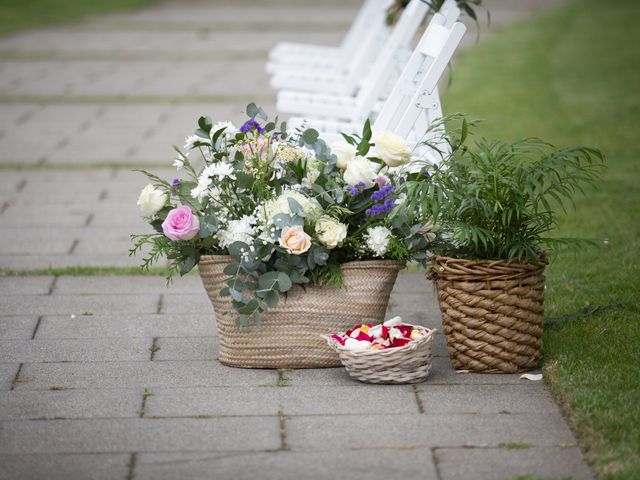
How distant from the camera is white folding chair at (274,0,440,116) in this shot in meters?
6.69

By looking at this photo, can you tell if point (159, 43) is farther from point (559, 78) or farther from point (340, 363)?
point (340, 363)

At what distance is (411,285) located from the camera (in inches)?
218

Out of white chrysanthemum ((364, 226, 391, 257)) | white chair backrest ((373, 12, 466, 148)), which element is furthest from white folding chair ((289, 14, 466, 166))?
white chrysanthemum ((364, 226, 391, 257))

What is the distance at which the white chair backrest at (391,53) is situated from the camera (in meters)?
6.67

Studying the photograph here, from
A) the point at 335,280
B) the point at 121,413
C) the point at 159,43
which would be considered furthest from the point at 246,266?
the point at 159,43

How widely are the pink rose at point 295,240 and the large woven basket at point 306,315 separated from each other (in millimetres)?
216

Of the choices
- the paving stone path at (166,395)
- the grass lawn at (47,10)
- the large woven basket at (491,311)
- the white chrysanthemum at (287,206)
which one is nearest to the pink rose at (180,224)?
the white chrysanthemum at (287,206)

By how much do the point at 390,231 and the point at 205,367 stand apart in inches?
35.4

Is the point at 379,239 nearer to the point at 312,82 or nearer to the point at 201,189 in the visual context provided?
the point at 201,189

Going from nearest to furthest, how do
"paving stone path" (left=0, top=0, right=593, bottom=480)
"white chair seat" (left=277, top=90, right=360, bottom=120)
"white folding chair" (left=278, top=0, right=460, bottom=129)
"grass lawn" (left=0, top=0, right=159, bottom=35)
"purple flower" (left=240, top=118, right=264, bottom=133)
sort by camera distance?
"paving stone path" (left=0, top=0, right=593, bottom=480) < "purple flower" (left=240, top=118, right=264, bottom=133) < "white folding chair" (left=278, top=0, right=460, bottom=129) < "white chair seat" (left=277, top=90, right=360, bottom=120) < "grass lawn" (left=0, top=0, right=159, bottom=35)

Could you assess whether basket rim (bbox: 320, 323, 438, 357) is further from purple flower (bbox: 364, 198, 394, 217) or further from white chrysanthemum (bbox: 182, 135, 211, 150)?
Answer: white chrysanthemum (bbox: 182, 135, 211, 150)

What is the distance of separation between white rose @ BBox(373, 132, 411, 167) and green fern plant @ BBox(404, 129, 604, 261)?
0.15m

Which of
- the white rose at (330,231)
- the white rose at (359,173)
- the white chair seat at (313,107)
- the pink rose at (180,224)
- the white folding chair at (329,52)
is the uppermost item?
the white rose at (359,173)

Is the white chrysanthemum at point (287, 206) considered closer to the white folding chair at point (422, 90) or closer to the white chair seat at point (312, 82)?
the white folding chair at point (422, 90)
